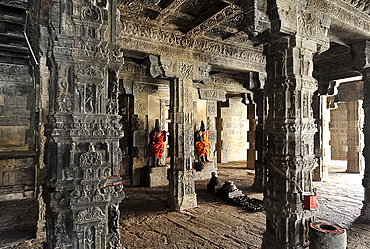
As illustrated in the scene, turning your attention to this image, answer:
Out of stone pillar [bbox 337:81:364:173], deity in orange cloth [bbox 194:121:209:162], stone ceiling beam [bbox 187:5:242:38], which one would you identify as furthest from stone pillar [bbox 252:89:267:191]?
stone pillar [bbox 337:81:364:173]

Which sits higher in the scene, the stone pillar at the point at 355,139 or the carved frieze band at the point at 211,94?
the carved frieze band at the point at 211,94

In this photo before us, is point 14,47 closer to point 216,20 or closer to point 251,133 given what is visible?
point 216,20

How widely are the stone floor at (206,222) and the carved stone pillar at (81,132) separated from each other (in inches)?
92.4

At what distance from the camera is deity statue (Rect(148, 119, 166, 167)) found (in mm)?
8438

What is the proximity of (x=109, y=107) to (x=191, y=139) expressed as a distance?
3889 mm

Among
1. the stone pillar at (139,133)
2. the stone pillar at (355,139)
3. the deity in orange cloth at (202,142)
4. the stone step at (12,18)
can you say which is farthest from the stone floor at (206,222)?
the stone step at (12,18)

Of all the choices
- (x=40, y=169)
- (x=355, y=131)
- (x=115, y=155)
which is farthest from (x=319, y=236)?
(x=355, y=131)

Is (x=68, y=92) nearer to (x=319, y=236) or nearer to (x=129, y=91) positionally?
(x=319, y=236)

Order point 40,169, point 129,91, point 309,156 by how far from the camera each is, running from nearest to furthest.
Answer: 1. point 309,156
2. point 40,169
3. point 129,91

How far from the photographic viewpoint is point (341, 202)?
6.32 metres

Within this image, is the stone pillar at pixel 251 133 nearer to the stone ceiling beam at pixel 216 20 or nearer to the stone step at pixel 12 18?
the stone ceiling beam at pixel 216 20

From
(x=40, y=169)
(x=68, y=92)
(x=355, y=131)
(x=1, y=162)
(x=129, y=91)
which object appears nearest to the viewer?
(x=68, y=92)

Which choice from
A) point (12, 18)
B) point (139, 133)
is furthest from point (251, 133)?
point (12, 18)

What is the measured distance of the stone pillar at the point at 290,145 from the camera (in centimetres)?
322
